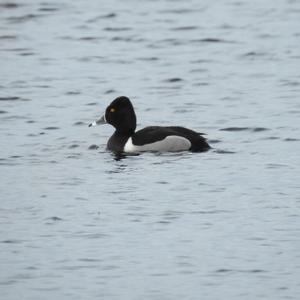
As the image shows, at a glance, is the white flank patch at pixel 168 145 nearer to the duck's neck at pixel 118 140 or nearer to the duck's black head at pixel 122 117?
the duck's neck at pixel 118 140

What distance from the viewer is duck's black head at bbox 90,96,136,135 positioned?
17438 millimetres

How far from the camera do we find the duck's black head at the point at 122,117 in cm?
1744

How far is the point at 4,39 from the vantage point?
26.5 meters

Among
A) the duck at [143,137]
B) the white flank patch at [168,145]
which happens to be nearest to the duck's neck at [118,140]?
the duck at [143,137]

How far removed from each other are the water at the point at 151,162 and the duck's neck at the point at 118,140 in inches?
6.9

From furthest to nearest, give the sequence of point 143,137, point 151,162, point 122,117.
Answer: point 122,117 → point 143,137 → point 151,162

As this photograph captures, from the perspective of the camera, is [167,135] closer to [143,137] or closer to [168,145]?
[168,145]

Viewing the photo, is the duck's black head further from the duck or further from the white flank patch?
the white flank patch

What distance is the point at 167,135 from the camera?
54.9 ft

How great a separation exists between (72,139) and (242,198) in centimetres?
432

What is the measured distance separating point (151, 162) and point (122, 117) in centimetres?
131

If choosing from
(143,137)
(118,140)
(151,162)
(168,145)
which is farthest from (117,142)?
(151,162)

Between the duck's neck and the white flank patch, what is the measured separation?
0.11m

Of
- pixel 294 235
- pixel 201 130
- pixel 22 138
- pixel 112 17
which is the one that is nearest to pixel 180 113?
pixel 201 130
